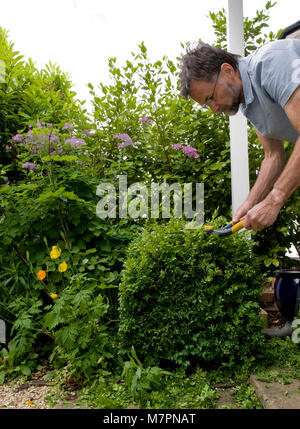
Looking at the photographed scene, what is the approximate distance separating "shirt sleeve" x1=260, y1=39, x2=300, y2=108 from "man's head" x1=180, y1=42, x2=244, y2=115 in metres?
0.18

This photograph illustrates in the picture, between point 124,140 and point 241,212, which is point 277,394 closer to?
point 241,212

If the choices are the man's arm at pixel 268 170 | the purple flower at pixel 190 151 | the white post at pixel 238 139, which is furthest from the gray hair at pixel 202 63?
the purple flower at pixel 190 151

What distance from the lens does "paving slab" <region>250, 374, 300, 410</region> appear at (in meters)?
1.61

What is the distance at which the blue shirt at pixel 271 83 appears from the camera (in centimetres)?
141

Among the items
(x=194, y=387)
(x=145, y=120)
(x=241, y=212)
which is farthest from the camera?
(x=145, y=120)

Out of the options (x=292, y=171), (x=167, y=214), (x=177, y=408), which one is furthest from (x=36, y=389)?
(x=292, y=171)

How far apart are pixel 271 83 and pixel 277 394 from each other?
1.31 meters

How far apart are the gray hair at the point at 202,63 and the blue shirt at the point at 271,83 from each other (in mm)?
88

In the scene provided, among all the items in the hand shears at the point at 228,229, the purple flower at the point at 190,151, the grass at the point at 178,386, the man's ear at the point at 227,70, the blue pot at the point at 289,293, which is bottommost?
the grass at the point at 178,386

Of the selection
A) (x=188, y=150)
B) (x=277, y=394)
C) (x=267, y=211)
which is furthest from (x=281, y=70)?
(x=188, y=150)

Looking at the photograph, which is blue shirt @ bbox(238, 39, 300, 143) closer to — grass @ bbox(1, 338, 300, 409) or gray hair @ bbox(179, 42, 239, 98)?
gray hair @ bbox(179, 42, 239, 98)

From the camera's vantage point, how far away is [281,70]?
4.66 ft

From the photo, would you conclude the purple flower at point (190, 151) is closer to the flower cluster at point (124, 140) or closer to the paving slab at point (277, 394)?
the flower cluster at point (124, 140)

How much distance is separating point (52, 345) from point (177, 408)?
939 millimetres
